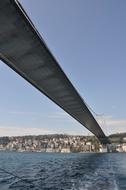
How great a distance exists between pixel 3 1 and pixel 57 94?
21540 mm

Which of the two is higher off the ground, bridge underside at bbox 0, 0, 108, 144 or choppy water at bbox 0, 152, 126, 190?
bridge underside at bbox 0, 0, 108, 144

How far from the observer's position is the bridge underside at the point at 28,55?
52.0 ft

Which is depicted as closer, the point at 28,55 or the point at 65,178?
the point at 28,55

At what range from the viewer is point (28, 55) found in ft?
73.2

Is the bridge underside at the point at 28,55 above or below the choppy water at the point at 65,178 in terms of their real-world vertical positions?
above

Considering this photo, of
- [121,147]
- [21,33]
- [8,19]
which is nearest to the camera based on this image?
[8,19]

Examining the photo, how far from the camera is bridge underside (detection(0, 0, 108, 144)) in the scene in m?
15.9

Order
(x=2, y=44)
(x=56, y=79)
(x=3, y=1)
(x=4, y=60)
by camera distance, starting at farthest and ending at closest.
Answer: (x=56, y=79) → (x=4, y=60) → (x=2, y=44) → (x=3, y=1)

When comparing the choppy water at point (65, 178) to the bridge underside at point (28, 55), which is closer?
the bridge underside at point (28, 55)

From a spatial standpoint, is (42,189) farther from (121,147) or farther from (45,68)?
(121,147)

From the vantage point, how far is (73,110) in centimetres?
4856

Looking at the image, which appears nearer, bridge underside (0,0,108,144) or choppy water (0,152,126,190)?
bridge underside (0,0,108,144)

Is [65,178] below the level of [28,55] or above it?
below

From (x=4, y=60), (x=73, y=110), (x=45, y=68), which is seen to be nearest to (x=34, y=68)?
(x=45, y=68)
